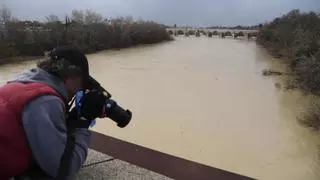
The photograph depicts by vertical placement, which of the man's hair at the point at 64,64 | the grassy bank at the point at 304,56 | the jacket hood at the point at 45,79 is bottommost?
the grassy bank at the point at 304,56

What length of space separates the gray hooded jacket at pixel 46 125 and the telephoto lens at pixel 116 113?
22cm

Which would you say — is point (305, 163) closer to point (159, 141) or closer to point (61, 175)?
point (159, 141)

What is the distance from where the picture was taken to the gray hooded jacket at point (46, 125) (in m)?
1.32

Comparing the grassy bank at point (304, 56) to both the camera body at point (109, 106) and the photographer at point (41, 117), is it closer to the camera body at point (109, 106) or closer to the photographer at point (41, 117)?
the camera body at point (109, 106)

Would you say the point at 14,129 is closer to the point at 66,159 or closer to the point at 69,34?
the point at 66,159

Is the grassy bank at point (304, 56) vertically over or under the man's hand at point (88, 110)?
under

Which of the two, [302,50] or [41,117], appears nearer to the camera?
[41,117]

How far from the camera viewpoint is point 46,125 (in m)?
1.32

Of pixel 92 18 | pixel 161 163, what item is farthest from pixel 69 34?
pixel 161 163

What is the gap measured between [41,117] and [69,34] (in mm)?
22183

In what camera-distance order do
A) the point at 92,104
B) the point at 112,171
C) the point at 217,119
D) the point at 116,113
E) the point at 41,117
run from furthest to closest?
the point at 217,119 < the point at 112,171 < the point at 116,113 < the point at 92,104 < the point at 41,117

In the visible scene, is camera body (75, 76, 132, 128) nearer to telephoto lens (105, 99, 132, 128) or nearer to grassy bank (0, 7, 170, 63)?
telephoto lens (105, 99, 132, 128)

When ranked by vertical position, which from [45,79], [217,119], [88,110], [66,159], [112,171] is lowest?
[217,119]

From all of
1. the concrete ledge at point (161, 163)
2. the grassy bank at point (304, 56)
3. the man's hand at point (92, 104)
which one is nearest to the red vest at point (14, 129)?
the man's hand at point (92, 104)
